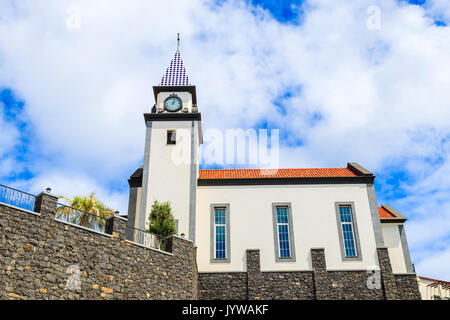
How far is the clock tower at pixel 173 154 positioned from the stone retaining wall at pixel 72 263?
4.68m

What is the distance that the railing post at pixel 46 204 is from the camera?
13.5 meters

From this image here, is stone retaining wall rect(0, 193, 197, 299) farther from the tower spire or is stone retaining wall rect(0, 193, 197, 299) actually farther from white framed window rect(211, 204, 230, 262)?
the tower spire

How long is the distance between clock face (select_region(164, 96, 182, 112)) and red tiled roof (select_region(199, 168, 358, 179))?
13.5 feet

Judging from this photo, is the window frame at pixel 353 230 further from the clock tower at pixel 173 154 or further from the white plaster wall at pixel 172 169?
the white plaster wall at pixel 172 169

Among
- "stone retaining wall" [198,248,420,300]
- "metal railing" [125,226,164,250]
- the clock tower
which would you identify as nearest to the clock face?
the clock tower

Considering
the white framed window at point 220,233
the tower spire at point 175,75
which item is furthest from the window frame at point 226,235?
the tower spire at point 175,75

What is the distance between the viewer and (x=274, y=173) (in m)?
24.3

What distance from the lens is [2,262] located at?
11.9 m

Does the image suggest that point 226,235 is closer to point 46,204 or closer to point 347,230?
point 347,230

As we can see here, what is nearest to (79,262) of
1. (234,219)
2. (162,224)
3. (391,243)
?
(162,224)

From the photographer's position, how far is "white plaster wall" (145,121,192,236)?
21.8m

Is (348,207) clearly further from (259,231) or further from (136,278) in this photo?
(136,278)
